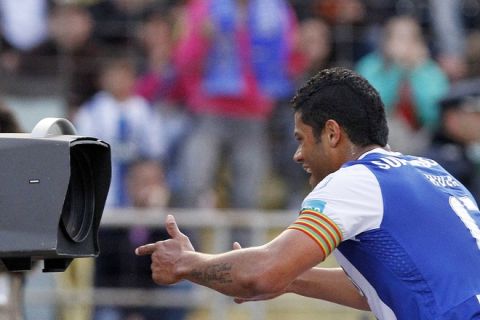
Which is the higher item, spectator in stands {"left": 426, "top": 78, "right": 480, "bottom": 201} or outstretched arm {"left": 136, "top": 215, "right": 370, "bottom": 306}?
outstretched arm {"left": 136, "top": 215, "right": 370, "bottom": 306}

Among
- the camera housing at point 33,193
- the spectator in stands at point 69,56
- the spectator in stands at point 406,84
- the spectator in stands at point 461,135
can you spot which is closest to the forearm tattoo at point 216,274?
A: the camera housing at point 33,193

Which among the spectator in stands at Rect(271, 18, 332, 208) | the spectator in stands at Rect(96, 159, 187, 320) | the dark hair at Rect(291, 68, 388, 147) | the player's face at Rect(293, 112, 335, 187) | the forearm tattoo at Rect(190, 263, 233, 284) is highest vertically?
the dark hair at Rect(291, 68, 388, 147)

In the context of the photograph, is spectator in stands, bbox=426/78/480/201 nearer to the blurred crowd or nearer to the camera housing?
the blurred crowd

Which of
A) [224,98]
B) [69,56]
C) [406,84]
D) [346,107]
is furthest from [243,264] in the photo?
[69,56]

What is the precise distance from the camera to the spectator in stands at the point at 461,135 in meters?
10.1

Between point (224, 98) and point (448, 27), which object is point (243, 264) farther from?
point (448, 27)

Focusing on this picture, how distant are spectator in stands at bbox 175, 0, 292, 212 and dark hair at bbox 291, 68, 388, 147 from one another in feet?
15.9

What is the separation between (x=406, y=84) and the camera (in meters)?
11.0

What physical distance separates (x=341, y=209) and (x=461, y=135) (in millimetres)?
5678

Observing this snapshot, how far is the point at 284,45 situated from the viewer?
10703 mm

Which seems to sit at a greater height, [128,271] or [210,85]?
[210,85]

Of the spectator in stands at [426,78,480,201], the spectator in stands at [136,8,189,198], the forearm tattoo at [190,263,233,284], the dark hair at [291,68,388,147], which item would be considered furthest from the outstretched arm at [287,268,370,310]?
the spectator in stands at [136,8,189,198]

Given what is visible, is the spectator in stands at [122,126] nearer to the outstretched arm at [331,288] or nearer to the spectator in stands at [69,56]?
the spectator in stands at [69,56]

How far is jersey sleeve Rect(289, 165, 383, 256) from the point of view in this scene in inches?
194
